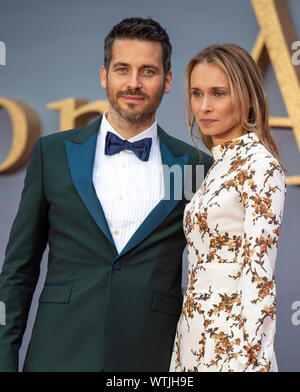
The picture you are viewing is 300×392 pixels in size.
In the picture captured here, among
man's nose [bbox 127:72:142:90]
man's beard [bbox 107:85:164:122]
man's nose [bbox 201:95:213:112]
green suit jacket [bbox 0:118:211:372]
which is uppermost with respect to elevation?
man's nose [bbox 127:72:142:90]

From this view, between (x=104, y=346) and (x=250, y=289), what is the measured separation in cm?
57

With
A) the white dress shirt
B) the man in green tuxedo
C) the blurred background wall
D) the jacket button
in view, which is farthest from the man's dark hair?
the blurred background wall

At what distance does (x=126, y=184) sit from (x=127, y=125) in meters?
0.24

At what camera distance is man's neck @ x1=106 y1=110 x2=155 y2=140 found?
2520 millimetres

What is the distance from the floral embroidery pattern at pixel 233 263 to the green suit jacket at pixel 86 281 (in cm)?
10

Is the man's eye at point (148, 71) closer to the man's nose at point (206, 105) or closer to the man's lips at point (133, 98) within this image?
the man's lips at point (133, 98)

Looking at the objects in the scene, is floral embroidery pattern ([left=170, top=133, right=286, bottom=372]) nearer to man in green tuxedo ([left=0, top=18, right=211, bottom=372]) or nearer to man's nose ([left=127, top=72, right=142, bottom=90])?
man in green tuxedo ([left=0, top=18, right=211, bottom=372])

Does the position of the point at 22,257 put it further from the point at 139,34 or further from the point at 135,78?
the point at 139,34

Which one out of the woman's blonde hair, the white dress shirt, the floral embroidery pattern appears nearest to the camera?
the floral embroidery pattern

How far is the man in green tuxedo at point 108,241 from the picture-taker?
229cm

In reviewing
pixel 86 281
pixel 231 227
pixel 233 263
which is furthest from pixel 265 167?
pixel 86 281

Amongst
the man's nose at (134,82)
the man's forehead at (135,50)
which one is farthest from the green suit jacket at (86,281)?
the man's forehead at (135,50)

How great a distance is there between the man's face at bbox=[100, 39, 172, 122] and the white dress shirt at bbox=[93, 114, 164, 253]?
112 mm

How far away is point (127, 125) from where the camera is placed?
99.6 inches
